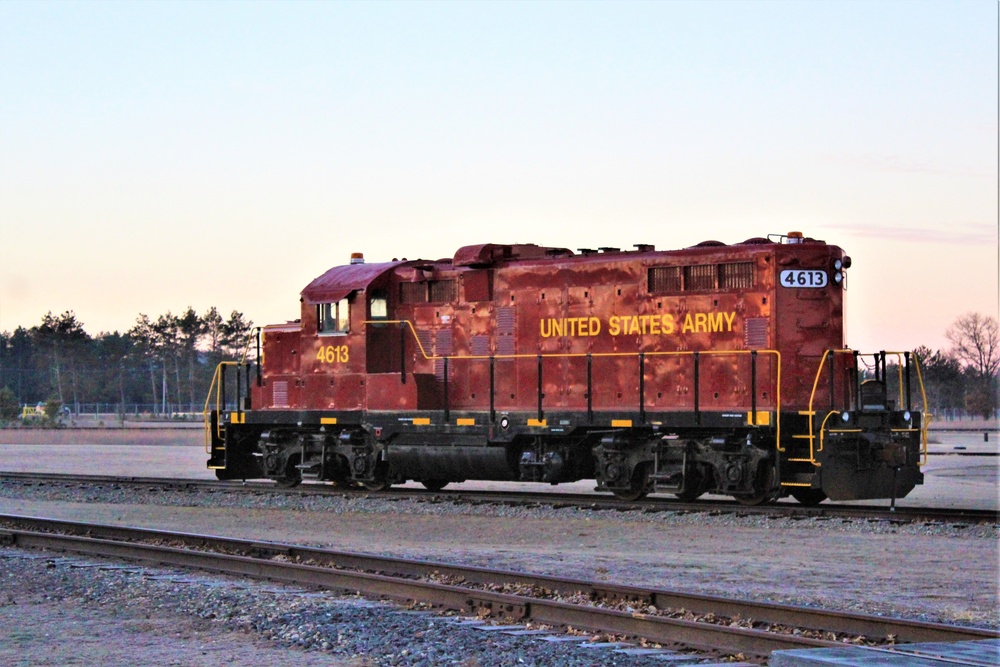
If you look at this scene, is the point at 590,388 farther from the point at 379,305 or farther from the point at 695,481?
the point at 379,305

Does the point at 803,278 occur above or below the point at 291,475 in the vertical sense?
above

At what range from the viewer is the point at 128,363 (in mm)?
132125

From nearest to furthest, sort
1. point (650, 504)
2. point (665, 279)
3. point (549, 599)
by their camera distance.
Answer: point (549, 599) < point (650, 504) < point (665, 279)

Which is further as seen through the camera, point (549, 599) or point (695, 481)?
point (695, 481)

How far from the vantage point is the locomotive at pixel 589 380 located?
17281mm

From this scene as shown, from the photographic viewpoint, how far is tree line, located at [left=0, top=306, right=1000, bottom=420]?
324ft

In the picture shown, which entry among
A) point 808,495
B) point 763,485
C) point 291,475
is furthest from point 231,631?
point 291,475

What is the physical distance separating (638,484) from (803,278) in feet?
12.6

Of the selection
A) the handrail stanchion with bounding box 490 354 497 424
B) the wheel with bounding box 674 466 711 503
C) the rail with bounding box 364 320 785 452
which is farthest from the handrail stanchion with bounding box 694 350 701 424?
the handrail stanchion with bounding box 490 354 497 424

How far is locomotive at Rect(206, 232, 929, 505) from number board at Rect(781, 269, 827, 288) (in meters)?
0.03

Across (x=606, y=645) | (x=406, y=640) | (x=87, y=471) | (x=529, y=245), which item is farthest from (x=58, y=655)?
(x=87, y=471)

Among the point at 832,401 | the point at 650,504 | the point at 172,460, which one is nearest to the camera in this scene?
the point at 832,401

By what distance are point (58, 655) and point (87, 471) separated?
2475 centimetres

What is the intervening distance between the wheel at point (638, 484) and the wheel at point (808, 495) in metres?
2.11
